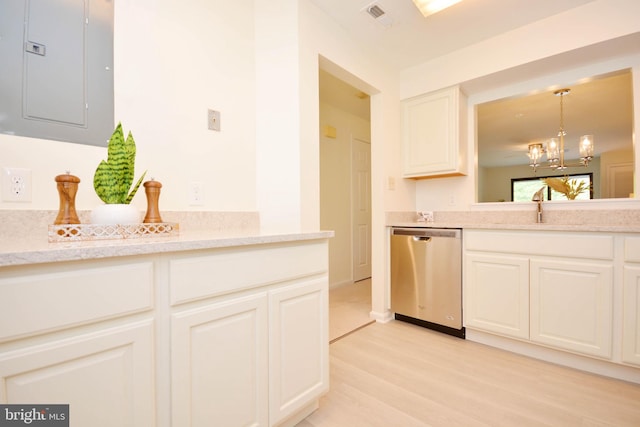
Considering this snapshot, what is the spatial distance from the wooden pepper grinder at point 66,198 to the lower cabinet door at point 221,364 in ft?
1.86

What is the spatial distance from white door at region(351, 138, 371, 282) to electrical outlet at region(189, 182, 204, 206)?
271 cm

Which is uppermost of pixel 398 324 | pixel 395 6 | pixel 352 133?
pixel 395 6

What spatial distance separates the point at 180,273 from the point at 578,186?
300 cm

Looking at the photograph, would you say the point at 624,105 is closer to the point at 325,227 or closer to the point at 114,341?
the point at 325,227

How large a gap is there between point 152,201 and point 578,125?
6.00 metres

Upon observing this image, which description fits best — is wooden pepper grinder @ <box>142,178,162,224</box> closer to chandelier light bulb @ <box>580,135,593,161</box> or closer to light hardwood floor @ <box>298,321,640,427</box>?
light hardwood floor @ <box>298,321,640,427</box>

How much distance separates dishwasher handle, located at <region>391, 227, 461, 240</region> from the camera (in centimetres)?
214

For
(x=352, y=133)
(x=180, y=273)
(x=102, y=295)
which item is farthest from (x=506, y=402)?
(x=352, y=133)

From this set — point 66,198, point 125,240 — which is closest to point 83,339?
point 125,240

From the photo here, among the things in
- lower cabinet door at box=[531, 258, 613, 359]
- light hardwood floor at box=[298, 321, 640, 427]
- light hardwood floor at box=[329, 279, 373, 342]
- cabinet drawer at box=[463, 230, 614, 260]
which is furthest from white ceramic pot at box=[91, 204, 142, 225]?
lower cabinet door at box=[531, 258, 613, 359]

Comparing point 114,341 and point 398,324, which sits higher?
point 114,341

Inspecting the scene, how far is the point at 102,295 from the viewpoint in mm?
694

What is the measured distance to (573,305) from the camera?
168 centimetres

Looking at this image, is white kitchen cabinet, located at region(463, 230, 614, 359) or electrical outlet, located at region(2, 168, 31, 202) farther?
white kitchen cabinet, located at region(463, 230, 614, 359)
